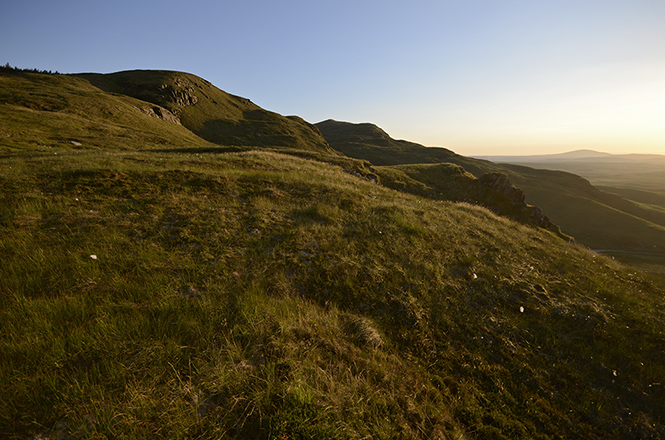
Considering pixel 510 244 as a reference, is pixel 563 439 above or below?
below

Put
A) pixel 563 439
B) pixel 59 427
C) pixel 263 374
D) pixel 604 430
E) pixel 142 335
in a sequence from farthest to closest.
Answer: pixel 604 430
pixel 563 439
pixel 142 335
pixel 263 374
pixel 59 427

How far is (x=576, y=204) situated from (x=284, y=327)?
127711 mm

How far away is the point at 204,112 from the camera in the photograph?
100188 millimetres

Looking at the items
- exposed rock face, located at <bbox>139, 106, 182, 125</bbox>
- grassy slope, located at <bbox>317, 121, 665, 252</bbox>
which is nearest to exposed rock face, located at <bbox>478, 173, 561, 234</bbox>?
grassy slope, located at <bbox>317, 121, 665, 252</bbox>

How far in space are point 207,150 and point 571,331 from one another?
130 feet

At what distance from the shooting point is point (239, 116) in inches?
4510

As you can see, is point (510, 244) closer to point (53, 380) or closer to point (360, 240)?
point (360, 240)

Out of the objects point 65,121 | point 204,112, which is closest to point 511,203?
point 65,121

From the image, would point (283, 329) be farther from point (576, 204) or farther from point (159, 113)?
point (576, 204)

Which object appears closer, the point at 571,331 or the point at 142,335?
the point at 142,335

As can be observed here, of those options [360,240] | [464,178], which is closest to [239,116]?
[464,178]

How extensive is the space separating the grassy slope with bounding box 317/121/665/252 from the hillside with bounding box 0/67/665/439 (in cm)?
9142

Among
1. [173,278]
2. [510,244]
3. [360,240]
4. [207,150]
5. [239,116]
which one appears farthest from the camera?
[239,116]

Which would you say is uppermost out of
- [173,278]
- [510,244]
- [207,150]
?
[207,150]
